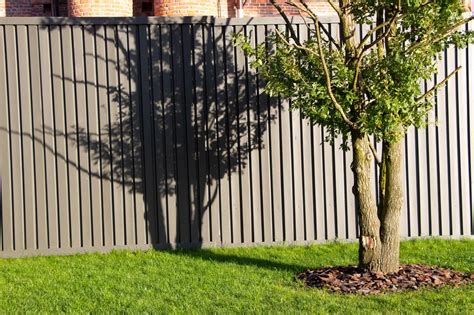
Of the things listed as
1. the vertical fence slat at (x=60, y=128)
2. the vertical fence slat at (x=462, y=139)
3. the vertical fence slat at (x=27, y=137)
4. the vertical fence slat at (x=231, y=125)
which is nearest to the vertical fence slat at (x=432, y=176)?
the vertical fence slat at (x=462, y=139)

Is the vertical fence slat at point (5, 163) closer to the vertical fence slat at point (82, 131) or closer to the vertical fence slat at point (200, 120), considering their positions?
the vertical fence slat at point (82, 131)

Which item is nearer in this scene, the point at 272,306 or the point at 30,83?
the point at 272,306

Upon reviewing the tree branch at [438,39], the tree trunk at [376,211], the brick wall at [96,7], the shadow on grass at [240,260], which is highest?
the brick wall at [96,7]

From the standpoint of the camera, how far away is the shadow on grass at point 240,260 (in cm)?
713

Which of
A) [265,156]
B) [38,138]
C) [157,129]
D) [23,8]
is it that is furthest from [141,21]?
[23,8]

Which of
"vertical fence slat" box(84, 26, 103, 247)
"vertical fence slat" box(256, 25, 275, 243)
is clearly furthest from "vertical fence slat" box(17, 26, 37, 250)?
"vertical fence slat" box(256, 25, 275, 243)

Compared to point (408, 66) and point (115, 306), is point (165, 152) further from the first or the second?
point (408, 66)

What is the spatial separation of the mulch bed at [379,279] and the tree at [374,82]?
138 mm

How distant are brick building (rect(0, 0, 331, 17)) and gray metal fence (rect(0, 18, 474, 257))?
5.35 metres

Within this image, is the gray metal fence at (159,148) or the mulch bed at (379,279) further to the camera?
the gray metal fence at (159,148)

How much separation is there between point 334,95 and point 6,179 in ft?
14.1

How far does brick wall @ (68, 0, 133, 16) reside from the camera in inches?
521

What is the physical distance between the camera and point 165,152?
8195 millimetres

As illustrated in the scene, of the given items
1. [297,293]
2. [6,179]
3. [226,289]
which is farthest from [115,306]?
[6,179]
